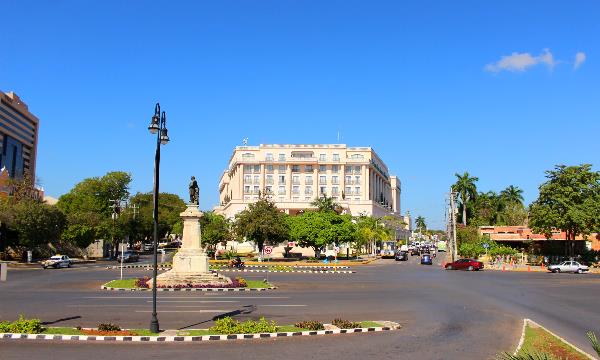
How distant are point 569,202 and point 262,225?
35.2m

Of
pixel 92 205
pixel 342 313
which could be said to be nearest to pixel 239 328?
pixel 342 313

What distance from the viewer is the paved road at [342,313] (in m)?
14.1

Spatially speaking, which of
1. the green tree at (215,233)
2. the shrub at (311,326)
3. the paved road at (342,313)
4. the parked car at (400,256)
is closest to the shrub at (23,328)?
the paved road at (342,313)

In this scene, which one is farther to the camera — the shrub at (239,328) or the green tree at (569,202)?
the green tree at (569,202)

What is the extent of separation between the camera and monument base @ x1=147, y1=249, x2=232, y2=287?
109ft

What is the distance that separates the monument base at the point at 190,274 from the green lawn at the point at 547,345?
20470 millimetres

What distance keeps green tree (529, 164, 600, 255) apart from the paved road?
2387 centimetres

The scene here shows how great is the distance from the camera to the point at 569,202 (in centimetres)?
5916

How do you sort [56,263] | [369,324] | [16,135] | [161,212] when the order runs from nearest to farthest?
[369,324] → [56,263] → [161,212] → [16,135]

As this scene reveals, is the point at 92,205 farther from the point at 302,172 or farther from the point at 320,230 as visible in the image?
the point at 302,172

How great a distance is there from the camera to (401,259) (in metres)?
83.6

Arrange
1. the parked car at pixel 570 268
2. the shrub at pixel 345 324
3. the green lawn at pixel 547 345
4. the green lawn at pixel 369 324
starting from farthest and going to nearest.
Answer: the parked car at pixel 570 268, the green lawn at pixel 369 324, the shrub at pixel 345 324, the green lawn at pixel 547 345

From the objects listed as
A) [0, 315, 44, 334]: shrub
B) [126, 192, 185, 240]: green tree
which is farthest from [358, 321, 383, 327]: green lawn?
[126, 192, 185, 240]: green tree

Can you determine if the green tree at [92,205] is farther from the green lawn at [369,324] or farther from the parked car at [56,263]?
the green lawn at [369,324]
